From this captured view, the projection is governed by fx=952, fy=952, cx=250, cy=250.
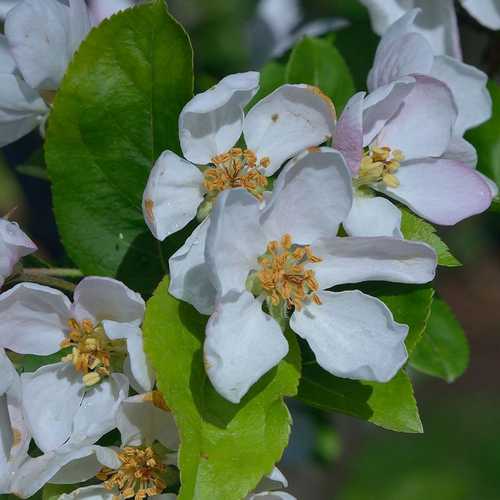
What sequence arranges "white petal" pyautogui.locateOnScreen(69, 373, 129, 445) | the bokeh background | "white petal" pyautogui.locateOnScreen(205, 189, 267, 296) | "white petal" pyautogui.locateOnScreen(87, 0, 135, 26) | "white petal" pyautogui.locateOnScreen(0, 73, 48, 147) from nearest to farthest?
"white petal" pyautogui.locateOnScreen(205, 189, 267, 296), "white petal" pyautogui.locateOnScreen(69, 373, 129, 445), "white petal" pyautogui.locateOnScreen(0, 73, 48, 147), "white petal" pyautogui.locateOnScreen(87, 0, 135, 26), the bokeh background

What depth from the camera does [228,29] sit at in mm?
2377

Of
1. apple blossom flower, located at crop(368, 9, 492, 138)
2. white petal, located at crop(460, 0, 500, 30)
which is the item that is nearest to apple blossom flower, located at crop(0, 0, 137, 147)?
apple blossom flower, located at crop(368, 9, 492, 138)

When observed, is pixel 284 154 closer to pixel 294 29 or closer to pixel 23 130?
pixel 23 130

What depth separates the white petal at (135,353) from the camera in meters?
0.82

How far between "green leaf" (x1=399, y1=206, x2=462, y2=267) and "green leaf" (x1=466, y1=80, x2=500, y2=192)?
337 mm

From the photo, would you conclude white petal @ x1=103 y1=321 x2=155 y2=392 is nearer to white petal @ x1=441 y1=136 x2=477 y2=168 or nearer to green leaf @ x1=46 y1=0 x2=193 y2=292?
green leaf @ x1=46 y1=0 x2=193 y2=292

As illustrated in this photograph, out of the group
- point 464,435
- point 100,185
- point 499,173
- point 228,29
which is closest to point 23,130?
point 100,185

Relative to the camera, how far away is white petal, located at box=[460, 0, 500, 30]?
48.4 inches

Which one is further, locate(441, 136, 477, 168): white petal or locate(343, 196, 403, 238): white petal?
locate(441, 136, 477, 168): white petal

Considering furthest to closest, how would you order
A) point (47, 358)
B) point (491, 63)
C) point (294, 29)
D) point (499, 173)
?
point (294, 29) → point (491, 63) → point (499, 173) → point (47, 358)

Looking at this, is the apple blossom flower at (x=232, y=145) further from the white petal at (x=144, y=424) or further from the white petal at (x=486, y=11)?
the white petal at (x=486, y=11)

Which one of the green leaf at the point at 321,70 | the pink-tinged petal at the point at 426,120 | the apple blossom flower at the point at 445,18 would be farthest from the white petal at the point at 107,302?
the apple blossom flower at the point at 445,18

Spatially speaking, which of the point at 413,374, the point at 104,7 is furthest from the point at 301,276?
the point at 413,374

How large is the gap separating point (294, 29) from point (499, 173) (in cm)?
74
